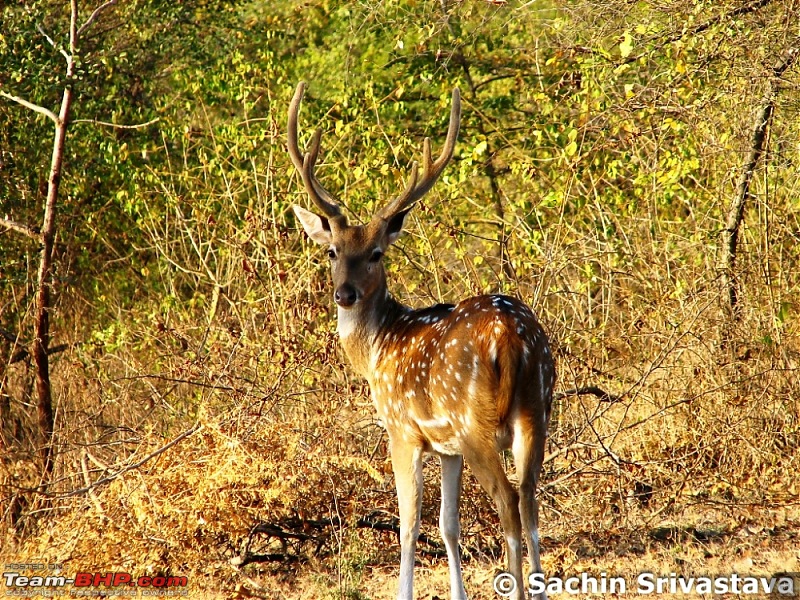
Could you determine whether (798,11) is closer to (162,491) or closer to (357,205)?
(357,205)

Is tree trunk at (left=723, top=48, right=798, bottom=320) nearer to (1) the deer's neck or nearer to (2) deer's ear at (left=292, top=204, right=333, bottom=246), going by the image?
(1) the deer's neck

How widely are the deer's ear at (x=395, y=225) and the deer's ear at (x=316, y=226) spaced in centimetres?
40

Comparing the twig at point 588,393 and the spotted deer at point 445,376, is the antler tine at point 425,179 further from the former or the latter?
the twig at point 588,393

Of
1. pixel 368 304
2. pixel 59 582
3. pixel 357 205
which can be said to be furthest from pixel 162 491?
pixel 357 205

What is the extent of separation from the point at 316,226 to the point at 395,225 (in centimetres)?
53

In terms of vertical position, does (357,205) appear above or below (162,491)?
above

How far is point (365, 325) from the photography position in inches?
287

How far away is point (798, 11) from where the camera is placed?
8.29m

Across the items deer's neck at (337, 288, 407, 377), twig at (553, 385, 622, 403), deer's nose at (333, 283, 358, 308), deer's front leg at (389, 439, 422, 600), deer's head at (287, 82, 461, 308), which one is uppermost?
deer's head at (287, 82, 461, 308)

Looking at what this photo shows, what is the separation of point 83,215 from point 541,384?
7.05m

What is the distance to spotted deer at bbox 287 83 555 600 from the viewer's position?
19.3ft

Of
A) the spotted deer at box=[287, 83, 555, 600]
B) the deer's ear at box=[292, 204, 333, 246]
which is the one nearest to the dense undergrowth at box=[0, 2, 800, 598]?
the spotted deer at box=[287, 83, 555, 600]

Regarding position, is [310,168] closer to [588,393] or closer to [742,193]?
[588,393]

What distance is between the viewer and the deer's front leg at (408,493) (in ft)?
21.4
